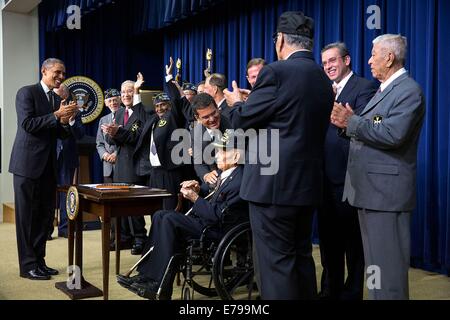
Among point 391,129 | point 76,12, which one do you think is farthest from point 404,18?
point 76,12

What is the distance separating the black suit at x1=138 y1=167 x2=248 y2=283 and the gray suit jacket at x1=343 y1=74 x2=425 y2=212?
66 cm

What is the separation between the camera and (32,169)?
11.8 feet

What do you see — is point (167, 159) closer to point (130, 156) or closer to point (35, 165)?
point (130, 156)

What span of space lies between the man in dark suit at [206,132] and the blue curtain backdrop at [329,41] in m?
1.53

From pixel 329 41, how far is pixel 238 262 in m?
2.72

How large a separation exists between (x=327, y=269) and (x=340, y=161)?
610 millimetres

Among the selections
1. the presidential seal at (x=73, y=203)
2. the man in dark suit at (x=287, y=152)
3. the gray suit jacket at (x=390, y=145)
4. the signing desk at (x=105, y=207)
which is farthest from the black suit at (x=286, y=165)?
the presidential seal at (x=73, y=203)

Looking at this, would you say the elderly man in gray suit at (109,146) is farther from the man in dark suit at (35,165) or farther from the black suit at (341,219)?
the black suit at (341,219)

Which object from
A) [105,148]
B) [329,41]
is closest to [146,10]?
[105,148]

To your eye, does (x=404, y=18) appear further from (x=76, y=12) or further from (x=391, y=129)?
(x=76, y=12)

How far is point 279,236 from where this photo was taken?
7.44 ft

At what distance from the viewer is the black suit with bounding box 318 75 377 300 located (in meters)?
2.88

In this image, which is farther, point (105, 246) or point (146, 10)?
point (146, 10)

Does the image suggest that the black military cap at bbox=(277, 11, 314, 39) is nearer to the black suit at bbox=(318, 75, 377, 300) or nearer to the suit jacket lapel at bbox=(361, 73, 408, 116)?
the suit jacket lapel at bbox=(361, 73, 408, 116)
